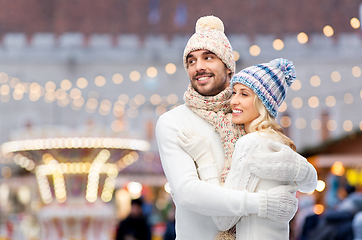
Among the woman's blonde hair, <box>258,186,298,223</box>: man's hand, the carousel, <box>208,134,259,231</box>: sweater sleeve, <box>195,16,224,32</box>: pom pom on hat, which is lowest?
the carousel

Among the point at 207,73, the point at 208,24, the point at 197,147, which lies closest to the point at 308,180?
the point at 197,147

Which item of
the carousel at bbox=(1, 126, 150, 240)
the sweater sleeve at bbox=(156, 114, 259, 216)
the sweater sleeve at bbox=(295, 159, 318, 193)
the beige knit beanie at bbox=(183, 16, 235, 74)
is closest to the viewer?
the sweater sleeve at bbox=(156, 114, 259, 216)

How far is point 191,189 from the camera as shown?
2311mm

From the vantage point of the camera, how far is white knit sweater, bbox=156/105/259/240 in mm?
2236

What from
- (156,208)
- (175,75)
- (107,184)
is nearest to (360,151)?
(107,184)

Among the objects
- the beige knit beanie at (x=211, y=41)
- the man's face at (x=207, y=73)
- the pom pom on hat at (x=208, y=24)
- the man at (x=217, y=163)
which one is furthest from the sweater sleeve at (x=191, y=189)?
the pom pom on hat at (x=208, y=24)

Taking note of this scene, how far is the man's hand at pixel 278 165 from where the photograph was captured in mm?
2271

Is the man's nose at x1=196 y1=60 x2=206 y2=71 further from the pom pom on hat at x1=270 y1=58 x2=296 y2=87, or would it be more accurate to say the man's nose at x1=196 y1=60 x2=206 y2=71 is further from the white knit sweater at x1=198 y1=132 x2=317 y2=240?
the white knit sweater at x1=198 y1=132 x2=317 y2=240

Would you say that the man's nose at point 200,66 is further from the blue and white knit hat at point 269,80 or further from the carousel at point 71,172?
the carousel at point 71,172

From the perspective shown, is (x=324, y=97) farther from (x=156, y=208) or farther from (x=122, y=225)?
(x=122, y=225)

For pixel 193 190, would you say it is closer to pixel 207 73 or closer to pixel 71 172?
pixel 207 73

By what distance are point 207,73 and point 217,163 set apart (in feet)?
1.63

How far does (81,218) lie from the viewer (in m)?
9.46

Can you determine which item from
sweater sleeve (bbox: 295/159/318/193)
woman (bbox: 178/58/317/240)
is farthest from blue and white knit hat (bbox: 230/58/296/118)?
sweater sleeve (bbox: 295/159/318/193)
